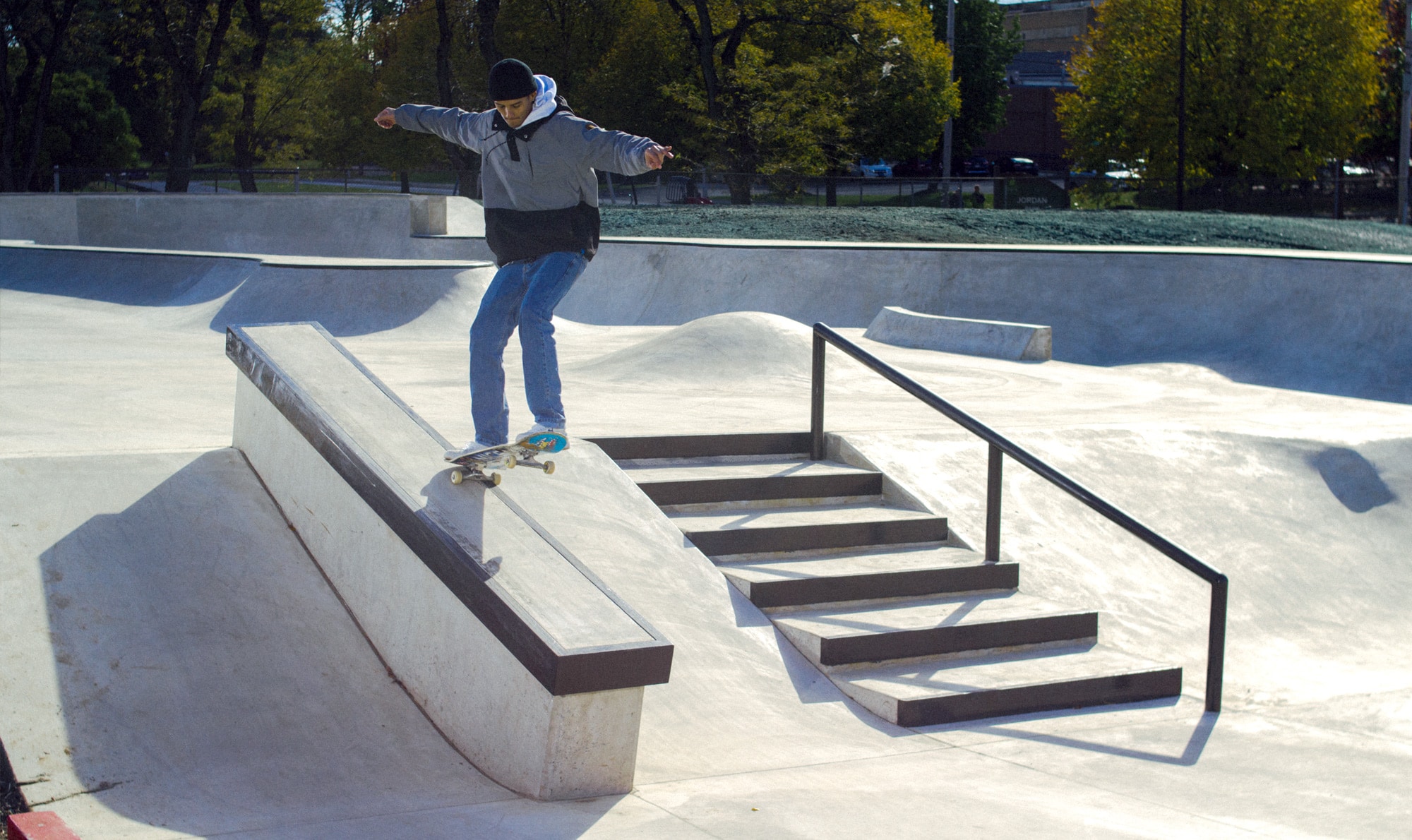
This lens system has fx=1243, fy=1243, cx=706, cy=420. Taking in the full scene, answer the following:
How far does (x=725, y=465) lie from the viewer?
21.7 feet

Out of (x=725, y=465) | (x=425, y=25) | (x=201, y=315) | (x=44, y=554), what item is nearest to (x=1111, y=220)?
→ (x=201, y=315)

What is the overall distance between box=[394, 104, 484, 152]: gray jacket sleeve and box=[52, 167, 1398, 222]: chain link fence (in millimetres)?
24644

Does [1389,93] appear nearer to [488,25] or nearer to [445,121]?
[488,25]

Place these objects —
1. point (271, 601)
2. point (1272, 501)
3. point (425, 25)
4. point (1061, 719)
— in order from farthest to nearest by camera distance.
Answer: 1. point (425, 25)
2. point (1272, 501)
3. point (1061, 719)
4. point (271, 601)

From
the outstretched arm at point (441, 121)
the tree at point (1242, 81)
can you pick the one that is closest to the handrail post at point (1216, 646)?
the outstretched arm at point (441, 121)

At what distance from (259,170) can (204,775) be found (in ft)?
96.6

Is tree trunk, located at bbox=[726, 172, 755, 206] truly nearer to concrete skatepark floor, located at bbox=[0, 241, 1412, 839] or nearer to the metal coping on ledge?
concrete skatepark floor, located at bbox=[0, 241, 1412, 839]

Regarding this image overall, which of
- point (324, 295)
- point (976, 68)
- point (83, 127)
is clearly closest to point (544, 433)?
point (324, 295)

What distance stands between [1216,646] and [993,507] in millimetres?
1260

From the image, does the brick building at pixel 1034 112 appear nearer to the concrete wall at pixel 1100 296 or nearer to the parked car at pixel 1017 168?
the parked car at pixel 1017 168

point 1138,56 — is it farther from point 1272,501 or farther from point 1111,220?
point 1272,501

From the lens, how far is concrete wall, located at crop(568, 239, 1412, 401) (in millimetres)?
12523

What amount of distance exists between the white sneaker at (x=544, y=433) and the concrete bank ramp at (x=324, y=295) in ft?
31.0

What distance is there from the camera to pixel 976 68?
206 ft
